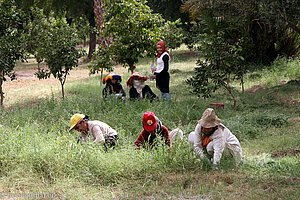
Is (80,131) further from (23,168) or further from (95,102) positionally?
(95,102)

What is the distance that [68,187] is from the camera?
472 cm

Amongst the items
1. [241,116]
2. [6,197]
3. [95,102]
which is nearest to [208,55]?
[241,116]

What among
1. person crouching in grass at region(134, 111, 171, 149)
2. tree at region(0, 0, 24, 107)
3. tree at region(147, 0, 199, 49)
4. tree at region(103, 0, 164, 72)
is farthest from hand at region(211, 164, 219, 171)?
tree at region(147, 0, 199, 49)

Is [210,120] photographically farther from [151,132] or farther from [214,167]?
[151,132]

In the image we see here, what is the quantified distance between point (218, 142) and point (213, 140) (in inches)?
3.4

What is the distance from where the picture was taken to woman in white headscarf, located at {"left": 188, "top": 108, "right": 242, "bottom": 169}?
516cm

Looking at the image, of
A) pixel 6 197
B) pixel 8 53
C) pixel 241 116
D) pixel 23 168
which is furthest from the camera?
pixel 8 53

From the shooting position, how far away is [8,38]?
1048cm

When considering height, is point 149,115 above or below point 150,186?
above

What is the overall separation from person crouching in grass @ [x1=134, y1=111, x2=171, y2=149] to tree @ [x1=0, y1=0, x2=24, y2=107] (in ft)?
19.5

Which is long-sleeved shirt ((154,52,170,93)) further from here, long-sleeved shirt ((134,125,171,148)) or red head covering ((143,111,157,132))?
red head covering ((143,111,157,132))

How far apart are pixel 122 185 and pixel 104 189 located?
0.25 m

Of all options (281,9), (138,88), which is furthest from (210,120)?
(281,9)

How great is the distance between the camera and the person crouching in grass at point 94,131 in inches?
228
